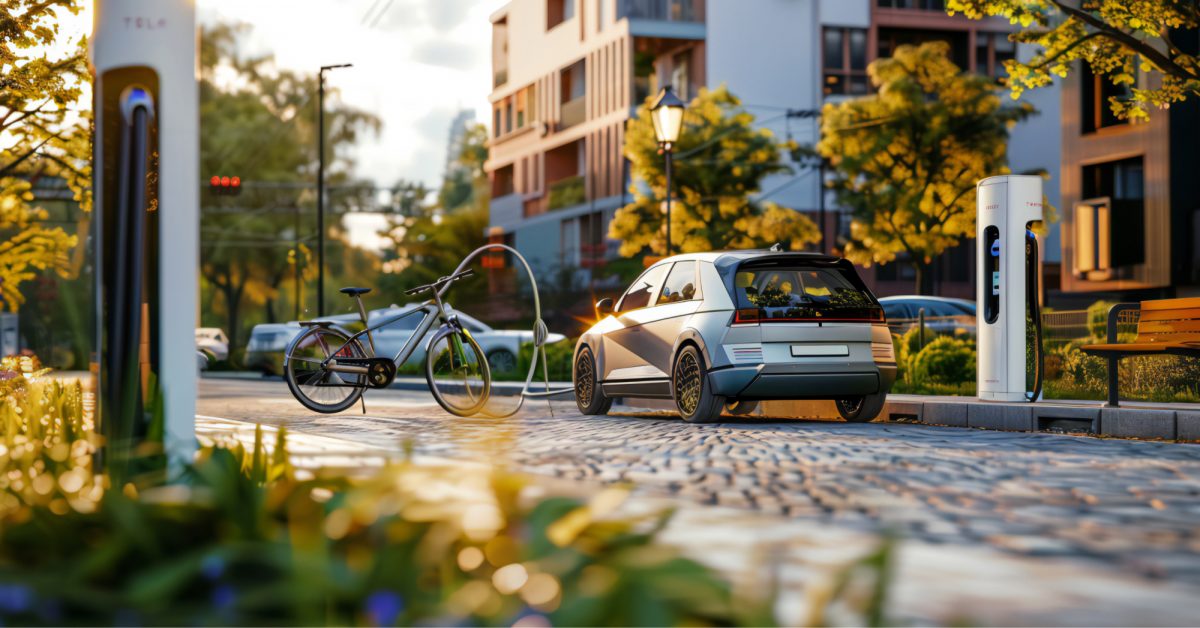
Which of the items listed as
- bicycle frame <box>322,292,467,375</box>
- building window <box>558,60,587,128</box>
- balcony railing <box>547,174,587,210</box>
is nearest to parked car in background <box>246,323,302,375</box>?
bicycle frame <box>322,292,467,375</box>

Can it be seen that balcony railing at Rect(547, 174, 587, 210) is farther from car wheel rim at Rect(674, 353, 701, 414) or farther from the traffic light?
car wheel rim at Rect(674, 353, 701, 414)

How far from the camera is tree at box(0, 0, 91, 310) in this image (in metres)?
13.2

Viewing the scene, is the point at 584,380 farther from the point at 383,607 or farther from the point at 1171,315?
the point at 383,607

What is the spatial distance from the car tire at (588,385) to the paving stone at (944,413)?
3406mm

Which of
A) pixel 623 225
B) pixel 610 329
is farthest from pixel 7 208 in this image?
pixel 623 225

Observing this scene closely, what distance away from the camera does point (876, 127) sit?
4278cm

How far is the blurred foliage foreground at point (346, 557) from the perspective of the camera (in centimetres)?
286

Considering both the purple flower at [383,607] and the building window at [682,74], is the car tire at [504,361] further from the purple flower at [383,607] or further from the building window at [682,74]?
the purple flower at [383,607]

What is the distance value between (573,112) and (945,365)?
3877 cm

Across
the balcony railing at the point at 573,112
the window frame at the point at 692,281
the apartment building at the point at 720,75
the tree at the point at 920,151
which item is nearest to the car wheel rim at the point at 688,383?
the window frame at the point at 692,281

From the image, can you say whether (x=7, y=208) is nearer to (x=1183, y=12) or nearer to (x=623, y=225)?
(x=1183, y=12)

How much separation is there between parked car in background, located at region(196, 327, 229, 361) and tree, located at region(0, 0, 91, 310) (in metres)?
19.0

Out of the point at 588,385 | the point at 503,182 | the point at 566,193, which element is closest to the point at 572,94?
the point at 566,193

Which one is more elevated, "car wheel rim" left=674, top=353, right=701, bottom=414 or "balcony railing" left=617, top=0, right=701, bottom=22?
"balcony railing" left=617, top=0, right=701, bottom=22
